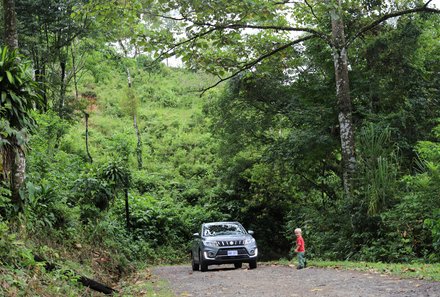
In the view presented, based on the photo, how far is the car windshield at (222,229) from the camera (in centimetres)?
1520

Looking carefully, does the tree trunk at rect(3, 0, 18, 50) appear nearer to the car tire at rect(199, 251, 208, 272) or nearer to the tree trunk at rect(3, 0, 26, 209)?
the tree trunk at rect(3, 0, 26, 209)

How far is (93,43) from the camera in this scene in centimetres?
2545

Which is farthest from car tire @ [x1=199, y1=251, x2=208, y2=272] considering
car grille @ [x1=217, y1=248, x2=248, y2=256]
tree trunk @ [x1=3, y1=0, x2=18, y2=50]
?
tree trunk @ [x1=3, y1=0, x2=18, y2=50]

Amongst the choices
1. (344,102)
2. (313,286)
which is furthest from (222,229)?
(313,286)

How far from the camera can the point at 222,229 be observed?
1559cm

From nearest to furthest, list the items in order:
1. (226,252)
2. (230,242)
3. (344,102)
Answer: (226,252) → (230,242) → (344,102)

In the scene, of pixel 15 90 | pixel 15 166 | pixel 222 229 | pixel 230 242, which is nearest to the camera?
pixel 15 90

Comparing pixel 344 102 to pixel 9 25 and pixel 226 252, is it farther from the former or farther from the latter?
pixel 9 25

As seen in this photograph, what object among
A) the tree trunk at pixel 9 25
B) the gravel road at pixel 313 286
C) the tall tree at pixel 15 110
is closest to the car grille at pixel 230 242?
the gravel road at pixel 313 286

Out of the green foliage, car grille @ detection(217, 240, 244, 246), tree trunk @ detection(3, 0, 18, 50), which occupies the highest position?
tree trunk @ detection(3, 0, 18, 50)

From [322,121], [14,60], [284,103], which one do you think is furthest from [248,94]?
[14,60]

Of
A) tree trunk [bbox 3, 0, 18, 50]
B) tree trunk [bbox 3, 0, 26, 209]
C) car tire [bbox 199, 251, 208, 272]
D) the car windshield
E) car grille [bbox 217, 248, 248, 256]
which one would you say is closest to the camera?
tree trunk [bbox 3, 0, 26, 209]

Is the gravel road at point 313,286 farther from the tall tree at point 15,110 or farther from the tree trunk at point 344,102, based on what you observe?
the tree trunk at point 344,102

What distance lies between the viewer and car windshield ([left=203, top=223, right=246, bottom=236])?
49.9 ft
